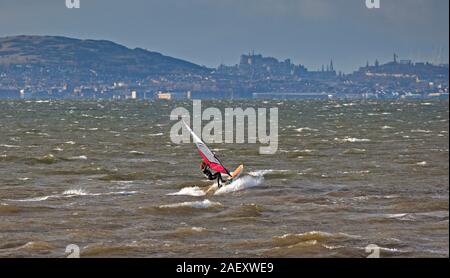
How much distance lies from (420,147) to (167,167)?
23.6 metres

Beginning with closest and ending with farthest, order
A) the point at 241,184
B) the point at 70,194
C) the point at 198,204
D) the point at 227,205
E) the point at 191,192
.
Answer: the point at 198,204 < the point at 227,205 < the point at 70,194 < the point at 191,192 < the point at 241,184

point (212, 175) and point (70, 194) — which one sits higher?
point (212, 175)

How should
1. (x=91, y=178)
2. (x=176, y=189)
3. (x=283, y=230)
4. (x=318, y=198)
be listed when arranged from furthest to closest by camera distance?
(x=91, y=178)
(x=176, y=189)
(x=318, y=198)
(x=283, y=230)

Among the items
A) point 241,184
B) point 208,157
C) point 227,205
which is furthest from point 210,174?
point 227,205

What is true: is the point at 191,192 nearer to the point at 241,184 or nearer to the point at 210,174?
the point at 210,174

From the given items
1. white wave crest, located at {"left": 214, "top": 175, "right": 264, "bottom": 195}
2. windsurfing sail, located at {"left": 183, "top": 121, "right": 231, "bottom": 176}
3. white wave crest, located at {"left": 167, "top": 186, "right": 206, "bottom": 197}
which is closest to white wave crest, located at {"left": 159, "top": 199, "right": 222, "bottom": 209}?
white wave crest, located at {"left": 167, "top": 186, "right": 206, "bottom": 197}

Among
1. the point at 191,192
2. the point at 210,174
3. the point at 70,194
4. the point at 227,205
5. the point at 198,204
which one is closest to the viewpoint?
the point at 198,204

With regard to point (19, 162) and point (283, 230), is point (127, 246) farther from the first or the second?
point (19, 162)

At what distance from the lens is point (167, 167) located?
5012 centimetres

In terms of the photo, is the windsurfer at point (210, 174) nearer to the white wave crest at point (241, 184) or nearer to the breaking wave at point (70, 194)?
the white wave crest at point (241, 184)

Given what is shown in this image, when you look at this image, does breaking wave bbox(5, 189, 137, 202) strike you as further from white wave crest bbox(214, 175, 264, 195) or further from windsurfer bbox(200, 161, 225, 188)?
white wave crest bbox(214, 175, 264, 195)

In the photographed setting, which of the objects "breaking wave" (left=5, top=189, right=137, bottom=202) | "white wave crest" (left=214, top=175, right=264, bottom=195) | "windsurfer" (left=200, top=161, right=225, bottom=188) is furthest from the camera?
"windsurfer" (left=200, top=161, right=225, bottom=188)

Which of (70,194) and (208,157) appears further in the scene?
(208,157)

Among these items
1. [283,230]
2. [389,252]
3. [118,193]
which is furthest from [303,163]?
[389,252]
